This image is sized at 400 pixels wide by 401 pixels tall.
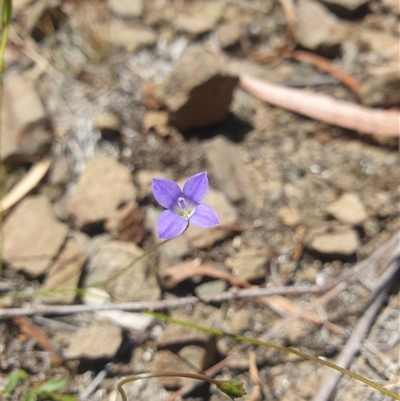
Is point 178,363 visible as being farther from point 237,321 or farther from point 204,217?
point 204,217

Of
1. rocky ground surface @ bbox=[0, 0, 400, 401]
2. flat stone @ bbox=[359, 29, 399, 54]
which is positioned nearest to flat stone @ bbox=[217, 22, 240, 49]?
rocky ground surface @ bbox=[0, 0, 400, 401]

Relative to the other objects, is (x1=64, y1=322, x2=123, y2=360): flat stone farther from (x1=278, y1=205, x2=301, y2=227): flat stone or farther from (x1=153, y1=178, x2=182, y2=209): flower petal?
(x1=278, y1=205, x2=301, y2=227): flat stone

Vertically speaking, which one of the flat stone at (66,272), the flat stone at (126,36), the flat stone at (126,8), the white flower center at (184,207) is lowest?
the flat stone at (66,272)

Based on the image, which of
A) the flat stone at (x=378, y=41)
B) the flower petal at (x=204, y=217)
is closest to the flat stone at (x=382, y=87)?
the flat stone at (x=378, y=41)

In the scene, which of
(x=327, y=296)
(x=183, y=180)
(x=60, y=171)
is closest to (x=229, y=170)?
(x=183, y=180)

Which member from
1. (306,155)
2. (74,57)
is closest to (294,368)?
(306,155)

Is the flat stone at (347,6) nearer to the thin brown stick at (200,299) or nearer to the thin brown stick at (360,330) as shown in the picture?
the thin brown stick at (200,299)

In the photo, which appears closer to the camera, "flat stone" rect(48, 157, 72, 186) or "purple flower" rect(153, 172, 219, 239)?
"purple flower" rect(153, 172, 219, 239)
